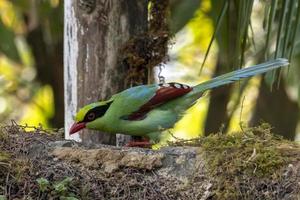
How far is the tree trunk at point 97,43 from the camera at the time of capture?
5523 millimetres

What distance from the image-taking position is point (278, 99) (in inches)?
350

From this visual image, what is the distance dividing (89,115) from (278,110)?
12.7 ft

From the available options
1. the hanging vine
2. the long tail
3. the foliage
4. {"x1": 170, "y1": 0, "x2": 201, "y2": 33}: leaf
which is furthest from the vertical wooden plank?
the foliage

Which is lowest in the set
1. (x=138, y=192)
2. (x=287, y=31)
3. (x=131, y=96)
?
(x=138, y=192)

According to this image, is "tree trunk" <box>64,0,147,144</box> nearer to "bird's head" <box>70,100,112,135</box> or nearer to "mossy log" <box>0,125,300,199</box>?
"bird's head" <box>70,100,112,135</box>

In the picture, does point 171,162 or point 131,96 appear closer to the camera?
point 171,162

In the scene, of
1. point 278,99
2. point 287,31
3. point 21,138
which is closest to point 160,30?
point 287,31

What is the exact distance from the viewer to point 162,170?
174 inches

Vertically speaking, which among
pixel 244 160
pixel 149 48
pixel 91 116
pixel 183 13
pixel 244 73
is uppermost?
pixel 183 13

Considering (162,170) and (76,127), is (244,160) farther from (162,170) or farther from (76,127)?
(76,127)

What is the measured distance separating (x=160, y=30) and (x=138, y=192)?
1.76 m

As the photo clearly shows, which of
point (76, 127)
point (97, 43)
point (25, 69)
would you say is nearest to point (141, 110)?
point (76, 127)

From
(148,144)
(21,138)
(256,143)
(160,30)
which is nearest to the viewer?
(256,143)

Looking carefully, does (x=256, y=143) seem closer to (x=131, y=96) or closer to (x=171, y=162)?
(x=171, y=162)
